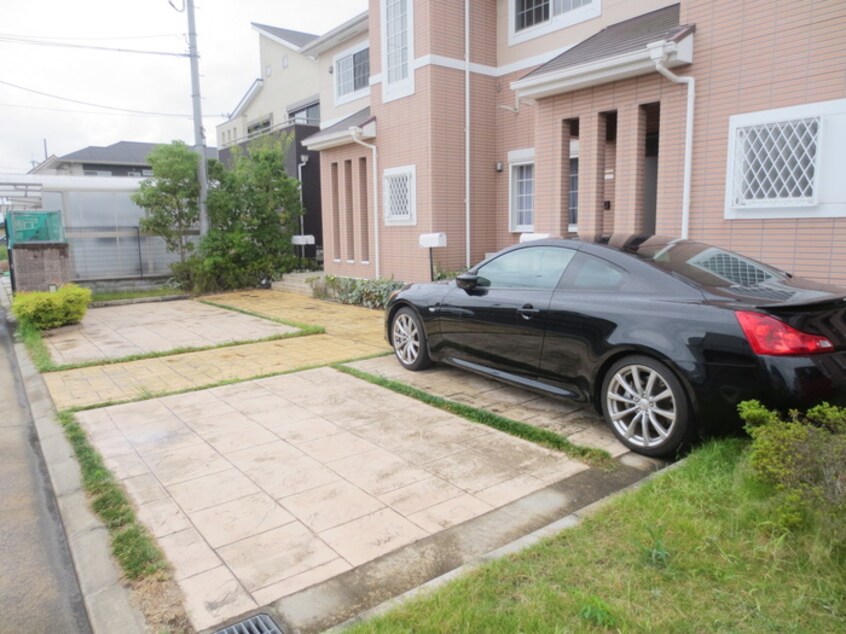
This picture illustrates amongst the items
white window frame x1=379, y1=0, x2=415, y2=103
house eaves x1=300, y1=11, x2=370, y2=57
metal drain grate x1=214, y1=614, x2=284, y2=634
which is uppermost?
house eaves x1=300, y1=11, x2=370, y2=57

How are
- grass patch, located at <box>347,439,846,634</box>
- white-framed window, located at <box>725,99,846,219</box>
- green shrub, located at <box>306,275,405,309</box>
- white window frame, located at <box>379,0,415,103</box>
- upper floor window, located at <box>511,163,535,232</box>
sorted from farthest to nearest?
1. green shrub, located at <box>306,275,405,309</box>
2. upper floor window, located at <box>511,163,535,232</box>
3. white window frame, located at <box>379,0,415,103</box>
4. white-framed window, located at <box>725,99,846,219</box>
5. grass patch, located at <box>347,439,846,634</box>

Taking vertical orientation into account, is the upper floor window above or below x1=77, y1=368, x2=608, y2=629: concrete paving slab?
above

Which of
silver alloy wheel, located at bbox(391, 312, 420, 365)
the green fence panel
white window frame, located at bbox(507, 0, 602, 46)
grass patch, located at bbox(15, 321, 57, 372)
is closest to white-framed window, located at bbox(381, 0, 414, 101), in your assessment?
white window frame, located at bbox(507, 0, 602, 46)

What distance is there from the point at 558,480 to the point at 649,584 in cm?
127

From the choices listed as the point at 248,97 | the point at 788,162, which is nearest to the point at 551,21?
the point at 788,162

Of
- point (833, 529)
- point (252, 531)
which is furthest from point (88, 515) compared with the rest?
point (833, 529)

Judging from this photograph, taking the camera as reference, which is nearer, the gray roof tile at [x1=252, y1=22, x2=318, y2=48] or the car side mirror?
the car side mirror

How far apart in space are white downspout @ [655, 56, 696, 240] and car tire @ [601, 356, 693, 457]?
3887 millimetres

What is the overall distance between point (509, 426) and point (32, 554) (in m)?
3.21

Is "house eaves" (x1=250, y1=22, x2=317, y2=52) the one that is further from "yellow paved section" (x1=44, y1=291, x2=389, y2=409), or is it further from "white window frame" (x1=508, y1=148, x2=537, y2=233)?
"yellow paved section" (x1=44, y1=291, x2=389, y2=409)

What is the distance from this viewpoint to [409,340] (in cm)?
650

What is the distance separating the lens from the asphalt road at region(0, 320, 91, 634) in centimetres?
276

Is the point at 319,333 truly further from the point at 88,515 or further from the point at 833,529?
the point at 833,529

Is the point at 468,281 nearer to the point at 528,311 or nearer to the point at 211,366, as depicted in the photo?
the point at 528,311
